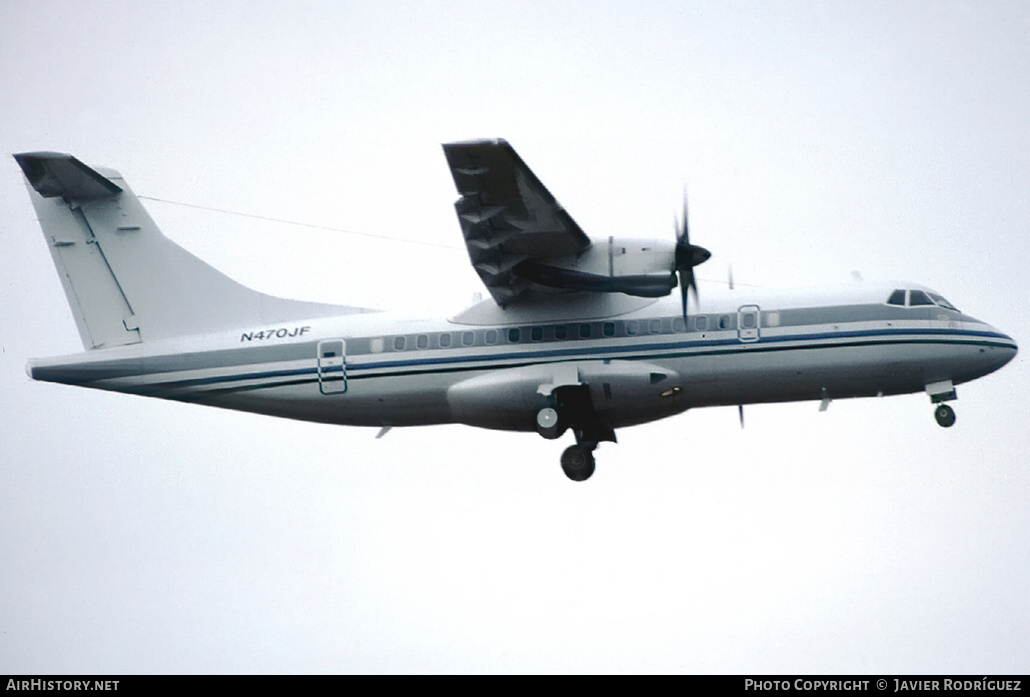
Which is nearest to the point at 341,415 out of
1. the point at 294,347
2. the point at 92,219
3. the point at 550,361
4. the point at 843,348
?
the point at 294,347

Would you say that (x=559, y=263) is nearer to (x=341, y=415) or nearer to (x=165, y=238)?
(x=341, y=415)

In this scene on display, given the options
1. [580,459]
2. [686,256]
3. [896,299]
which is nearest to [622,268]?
[686,256]

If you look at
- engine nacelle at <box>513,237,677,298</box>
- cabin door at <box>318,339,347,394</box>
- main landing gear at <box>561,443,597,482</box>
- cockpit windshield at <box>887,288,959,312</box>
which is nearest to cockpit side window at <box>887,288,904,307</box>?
cockpit windshield at <box>887,288,959,312</box>

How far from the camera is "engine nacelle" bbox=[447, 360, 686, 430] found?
2436 cm

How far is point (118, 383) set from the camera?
85.9 feet

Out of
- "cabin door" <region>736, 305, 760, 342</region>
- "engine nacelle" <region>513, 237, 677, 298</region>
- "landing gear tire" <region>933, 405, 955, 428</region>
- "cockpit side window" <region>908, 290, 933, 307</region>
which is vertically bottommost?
"landing gear tire" <region>933, 405, 955, 428</region>

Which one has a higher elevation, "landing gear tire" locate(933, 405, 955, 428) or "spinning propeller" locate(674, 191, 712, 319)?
"spinning propeller" locate(674, 191, 712, 319)

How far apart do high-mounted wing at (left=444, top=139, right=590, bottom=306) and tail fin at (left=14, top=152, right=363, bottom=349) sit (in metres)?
3.55

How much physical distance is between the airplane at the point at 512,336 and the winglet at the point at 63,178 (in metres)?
0.03

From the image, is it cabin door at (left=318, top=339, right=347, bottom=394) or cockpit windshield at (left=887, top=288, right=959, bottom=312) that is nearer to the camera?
cockpit windshield at (left=887, top=288, right=959, bottom=312)

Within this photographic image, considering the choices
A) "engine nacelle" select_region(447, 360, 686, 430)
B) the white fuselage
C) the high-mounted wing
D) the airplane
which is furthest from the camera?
"engine nacelle" select_region(447, 360, 686, 430)

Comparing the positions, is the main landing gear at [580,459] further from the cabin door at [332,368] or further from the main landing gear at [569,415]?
the cabin door at [332,368]

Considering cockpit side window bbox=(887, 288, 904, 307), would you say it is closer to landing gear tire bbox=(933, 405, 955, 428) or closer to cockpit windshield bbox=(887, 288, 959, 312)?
cockpit windshield bbox=(887, 288, 959, 312)
